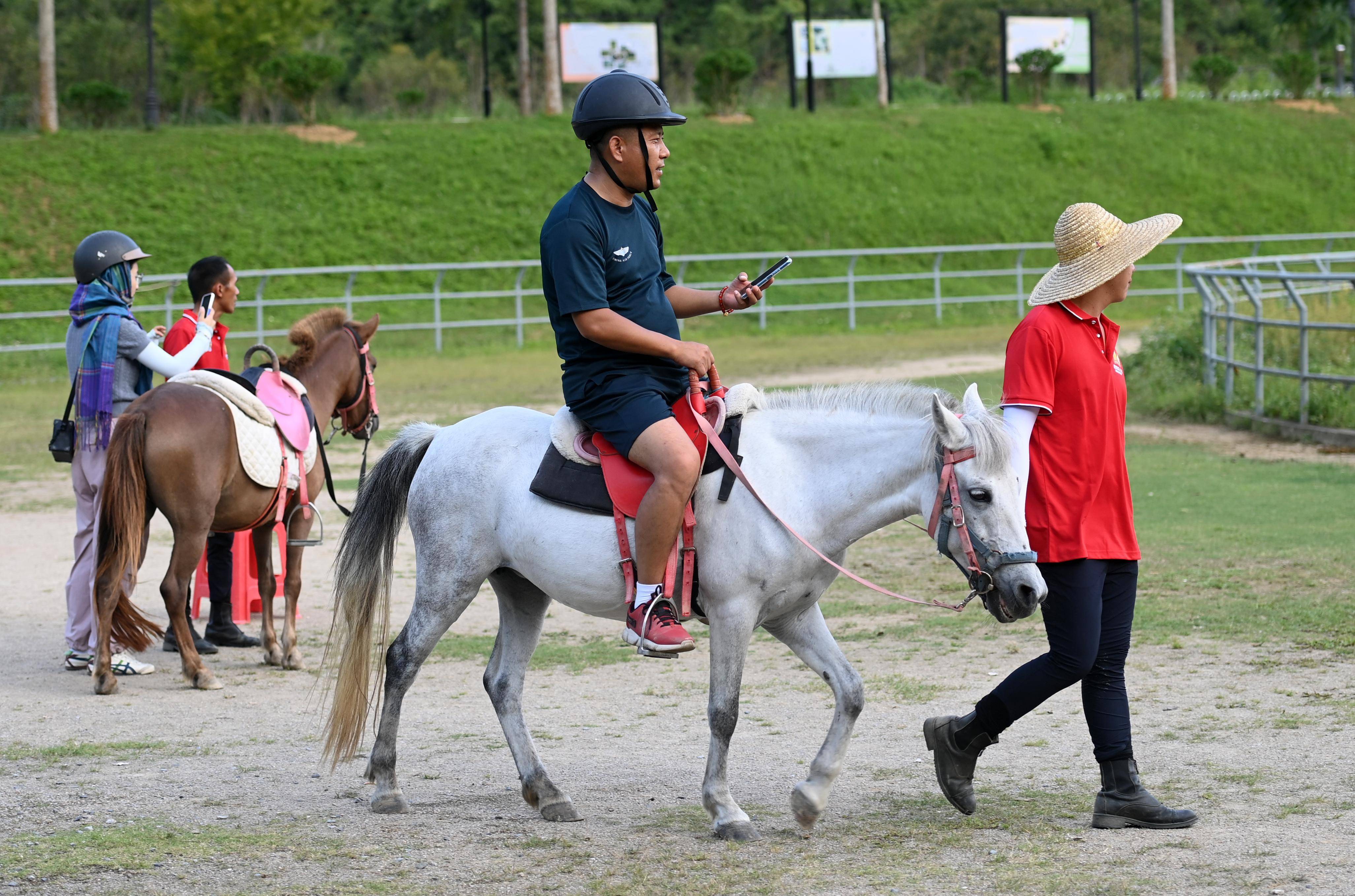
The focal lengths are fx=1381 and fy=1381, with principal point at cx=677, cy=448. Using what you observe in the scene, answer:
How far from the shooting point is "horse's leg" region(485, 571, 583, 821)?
4.71 m

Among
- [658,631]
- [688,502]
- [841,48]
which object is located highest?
[841,48]

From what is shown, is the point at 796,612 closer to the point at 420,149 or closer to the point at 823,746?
the point at 823,746

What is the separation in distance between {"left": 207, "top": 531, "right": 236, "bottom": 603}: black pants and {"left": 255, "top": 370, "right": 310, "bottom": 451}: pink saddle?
3.03ft

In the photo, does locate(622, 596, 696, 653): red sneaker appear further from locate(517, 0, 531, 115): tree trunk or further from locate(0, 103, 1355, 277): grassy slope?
locate(517, 0, 531, 115): tree trunk

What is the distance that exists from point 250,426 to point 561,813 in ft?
11.1

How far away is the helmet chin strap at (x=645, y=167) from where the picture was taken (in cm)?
450

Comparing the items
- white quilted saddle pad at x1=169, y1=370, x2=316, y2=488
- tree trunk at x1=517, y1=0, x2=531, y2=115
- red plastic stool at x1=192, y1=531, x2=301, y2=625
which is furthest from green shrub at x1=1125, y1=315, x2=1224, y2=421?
tree trunk at x1=517, y1=0, x2=531, y2=115

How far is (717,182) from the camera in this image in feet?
111

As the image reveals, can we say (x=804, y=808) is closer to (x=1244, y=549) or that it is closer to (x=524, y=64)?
(x=1244, y=549)

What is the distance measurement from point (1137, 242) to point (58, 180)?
29.0 meters

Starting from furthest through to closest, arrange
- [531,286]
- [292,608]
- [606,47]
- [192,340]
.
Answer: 1. [606,47]
2. [531,286]
3. [192,340]
4. [292,608]

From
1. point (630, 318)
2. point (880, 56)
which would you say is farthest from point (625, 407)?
point (880, 56)

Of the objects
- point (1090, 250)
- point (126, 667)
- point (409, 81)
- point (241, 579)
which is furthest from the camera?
point (409, 81)

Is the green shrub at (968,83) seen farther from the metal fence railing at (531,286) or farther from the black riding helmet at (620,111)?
the black riding helmet at (620,111)
